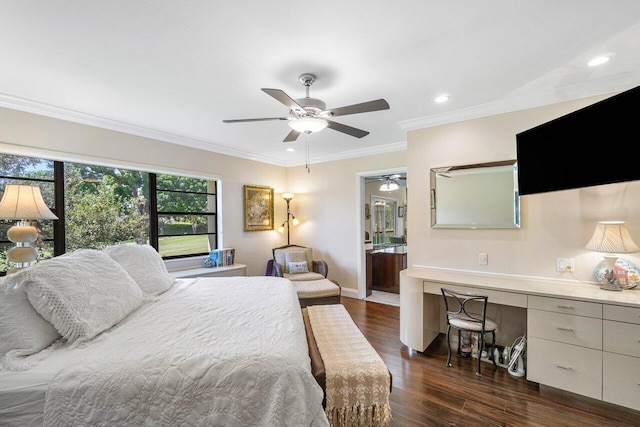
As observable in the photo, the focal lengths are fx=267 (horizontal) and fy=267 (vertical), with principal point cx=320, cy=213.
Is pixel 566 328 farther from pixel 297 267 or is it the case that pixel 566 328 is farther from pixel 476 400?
pixel 297 267

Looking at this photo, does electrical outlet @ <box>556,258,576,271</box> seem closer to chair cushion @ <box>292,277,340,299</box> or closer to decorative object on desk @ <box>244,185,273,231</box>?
chair cushion @ <box>292,277,340,299</box>

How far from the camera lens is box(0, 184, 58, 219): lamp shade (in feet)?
6.75

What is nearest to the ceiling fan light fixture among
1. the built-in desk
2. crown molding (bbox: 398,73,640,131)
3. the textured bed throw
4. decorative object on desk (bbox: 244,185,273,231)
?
crown molding (bbox: 398,73,640,131)

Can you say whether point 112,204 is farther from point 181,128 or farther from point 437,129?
point 437,129

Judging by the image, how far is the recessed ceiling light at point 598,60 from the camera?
6.57 feet

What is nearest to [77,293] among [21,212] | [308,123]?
[21,212]

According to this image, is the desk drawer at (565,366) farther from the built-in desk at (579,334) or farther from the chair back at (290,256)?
the chair back at (290,256)

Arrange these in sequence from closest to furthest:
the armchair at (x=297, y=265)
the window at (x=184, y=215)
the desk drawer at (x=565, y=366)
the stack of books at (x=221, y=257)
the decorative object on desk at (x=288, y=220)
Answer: the desk drawer at (x=565, y=366)
the window at (x=184, y=215)
the stack of books at (x=221, y=257)
the armchair at (x=297, y=265)
the decorative object on desk at (x=288, y=220)

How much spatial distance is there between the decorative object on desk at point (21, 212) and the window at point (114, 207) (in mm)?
807

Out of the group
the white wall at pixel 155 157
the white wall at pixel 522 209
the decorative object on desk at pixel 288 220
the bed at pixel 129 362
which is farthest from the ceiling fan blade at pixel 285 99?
the decorative object on desk at pixel 288 220

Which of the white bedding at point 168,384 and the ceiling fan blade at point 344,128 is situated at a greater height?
the ceiling fan blade at point 344,128

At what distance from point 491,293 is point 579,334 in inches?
24.4

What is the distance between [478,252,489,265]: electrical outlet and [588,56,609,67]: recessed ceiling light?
5.99 ft

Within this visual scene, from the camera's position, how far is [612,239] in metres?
2.19
